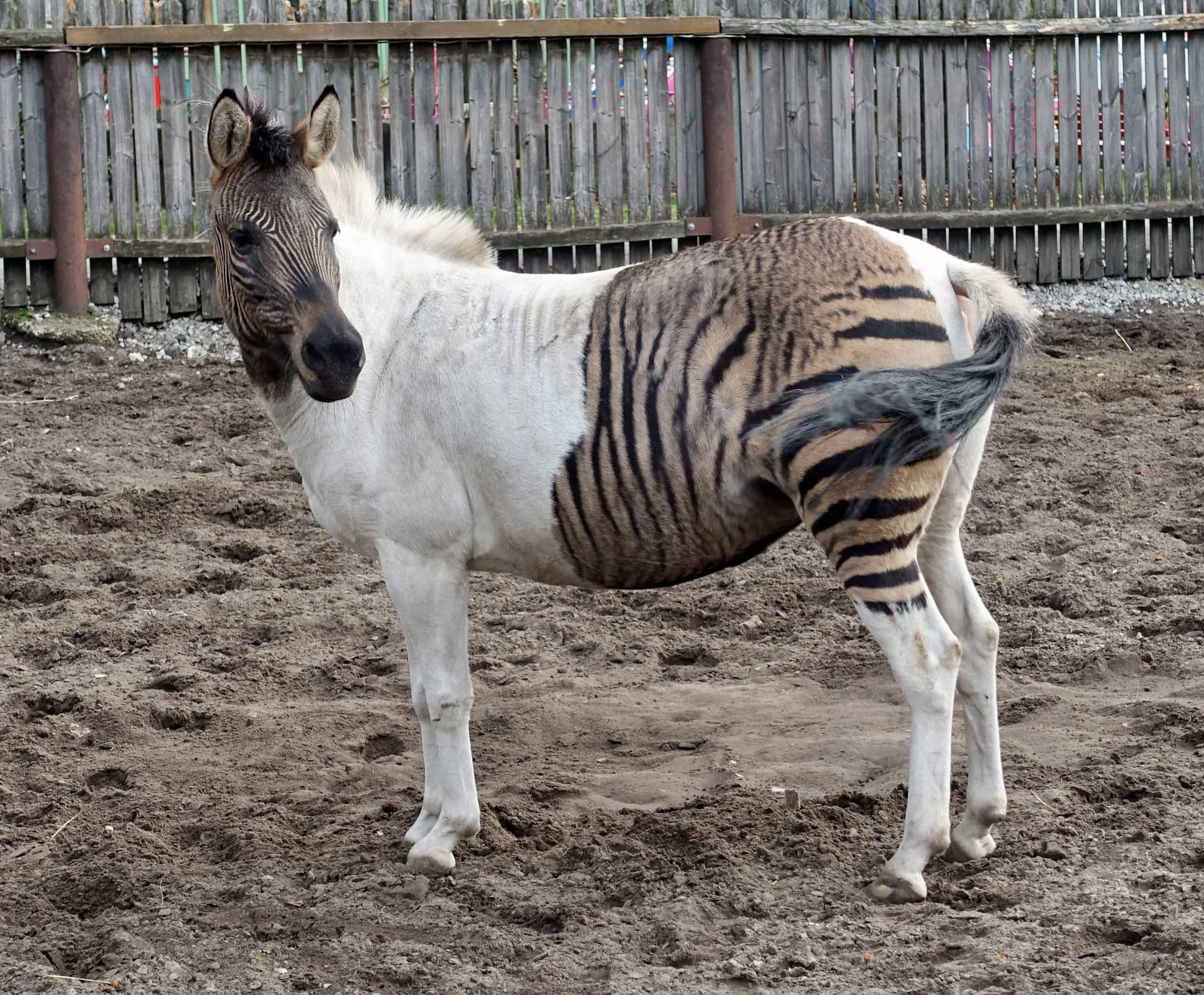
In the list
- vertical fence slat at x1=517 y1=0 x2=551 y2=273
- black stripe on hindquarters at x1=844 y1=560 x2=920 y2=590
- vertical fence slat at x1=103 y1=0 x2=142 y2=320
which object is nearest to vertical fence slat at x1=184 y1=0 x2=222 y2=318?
vertical fence slat at x1=103 y1=0 x2=142 y2=320

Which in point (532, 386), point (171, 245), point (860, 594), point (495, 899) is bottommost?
point (495, 899)

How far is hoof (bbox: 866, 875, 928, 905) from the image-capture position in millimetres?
3428

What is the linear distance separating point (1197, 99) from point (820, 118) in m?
3.15

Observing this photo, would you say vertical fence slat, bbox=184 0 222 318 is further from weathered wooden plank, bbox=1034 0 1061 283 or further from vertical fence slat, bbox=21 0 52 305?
weathered wooden plank, bbox=1034 0 1061 283

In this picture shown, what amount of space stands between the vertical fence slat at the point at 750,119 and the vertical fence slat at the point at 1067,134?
2.41 metres

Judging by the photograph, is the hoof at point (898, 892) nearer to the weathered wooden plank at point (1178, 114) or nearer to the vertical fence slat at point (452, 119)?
the vertical fence slat at point (452, 119)

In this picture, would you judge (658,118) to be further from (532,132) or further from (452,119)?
(452,119)

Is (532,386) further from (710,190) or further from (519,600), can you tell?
(710,190)

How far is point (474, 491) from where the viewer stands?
3.70 metres

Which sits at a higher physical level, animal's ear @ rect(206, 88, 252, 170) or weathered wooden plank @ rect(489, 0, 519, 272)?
weathered wooden plank @ rect(489, 0, 519, 272)

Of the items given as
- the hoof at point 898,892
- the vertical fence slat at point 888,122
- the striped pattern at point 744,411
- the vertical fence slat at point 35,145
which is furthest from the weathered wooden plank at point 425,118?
the hoof at point 898,892

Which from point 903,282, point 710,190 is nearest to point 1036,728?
point 903,282

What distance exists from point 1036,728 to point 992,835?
76 centimetres

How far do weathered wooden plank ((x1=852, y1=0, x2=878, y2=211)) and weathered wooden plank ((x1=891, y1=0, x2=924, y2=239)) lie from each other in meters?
0.23
